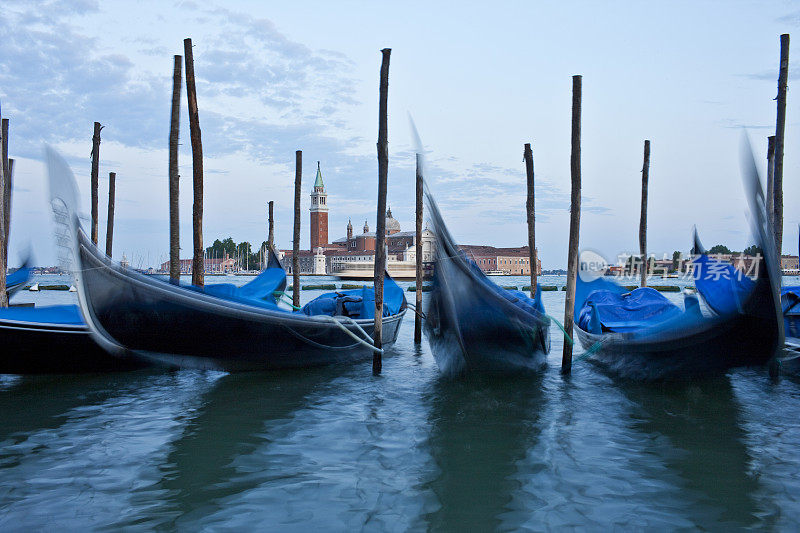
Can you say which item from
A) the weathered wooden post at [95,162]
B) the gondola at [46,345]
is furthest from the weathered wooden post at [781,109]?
the weathered wooden post at [95,162]

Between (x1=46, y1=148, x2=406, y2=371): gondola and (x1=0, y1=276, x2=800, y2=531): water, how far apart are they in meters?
0.34

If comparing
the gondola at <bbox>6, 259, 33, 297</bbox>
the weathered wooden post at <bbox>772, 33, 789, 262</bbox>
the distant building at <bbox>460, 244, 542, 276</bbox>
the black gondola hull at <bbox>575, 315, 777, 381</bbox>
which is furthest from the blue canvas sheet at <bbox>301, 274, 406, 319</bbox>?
the distant building at <bbox>460, 244, 542, 276</bbox>

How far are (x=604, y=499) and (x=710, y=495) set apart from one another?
1.64 feet

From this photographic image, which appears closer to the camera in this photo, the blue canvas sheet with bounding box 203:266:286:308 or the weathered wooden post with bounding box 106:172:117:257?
the blue canvas sheet with bounding box 203:266:286:308

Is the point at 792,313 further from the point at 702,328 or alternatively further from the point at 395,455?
the point at 395,455

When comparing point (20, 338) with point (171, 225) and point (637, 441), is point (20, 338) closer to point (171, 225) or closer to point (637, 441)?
point (171, 225)

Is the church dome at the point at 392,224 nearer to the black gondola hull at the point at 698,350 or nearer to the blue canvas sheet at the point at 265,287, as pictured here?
the blue canvas sheet at the point at 265,287

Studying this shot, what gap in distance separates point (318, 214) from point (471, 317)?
66.6 meters

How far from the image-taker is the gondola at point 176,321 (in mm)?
3783

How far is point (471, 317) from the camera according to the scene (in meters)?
4.64

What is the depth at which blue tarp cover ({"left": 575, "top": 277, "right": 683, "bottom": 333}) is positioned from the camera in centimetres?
550

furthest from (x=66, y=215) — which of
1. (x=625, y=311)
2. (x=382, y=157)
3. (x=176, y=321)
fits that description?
(x=625, y=311)

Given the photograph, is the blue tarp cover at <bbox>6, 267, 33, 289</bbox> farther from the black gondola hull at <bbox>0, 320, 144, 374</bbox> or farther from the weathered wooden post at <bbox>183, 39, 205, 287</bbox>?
the black gondola hull at <bbox>0, 320, 144, 374</bbox>

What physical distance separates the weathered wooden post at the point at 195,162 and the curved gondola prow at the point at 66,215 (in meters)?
1.82
